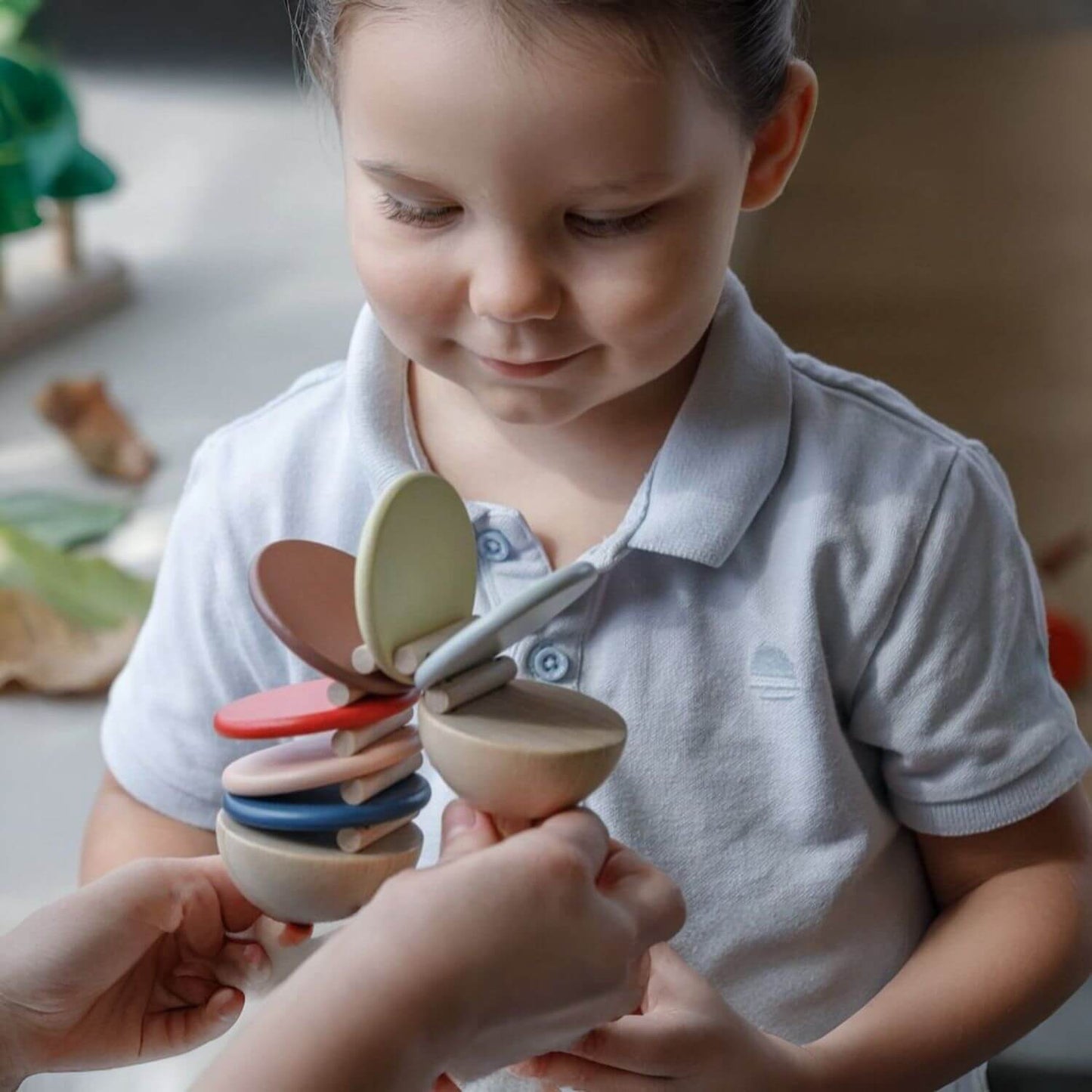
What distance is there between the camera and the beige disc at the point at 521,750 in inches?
20.6

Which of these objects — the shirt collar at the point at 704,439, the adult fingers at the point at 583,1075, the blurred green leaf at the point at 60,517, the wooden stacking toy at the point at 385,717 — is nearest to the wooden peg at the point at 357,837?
the wooden stacking toy at the point at 385,717

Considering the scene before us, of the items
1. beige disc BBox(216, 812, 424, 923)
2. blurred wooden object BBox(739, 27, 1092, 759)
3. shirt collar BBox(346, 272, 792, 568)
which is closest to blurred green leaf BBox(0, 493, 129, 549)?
blurred wooden object BBox(739, 27, 1092, 759)

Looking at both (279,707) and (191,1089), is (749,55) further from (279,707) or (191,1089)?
(191,1089)

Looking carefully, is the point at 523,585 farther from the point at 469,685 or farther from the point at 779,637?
the point at 469,685

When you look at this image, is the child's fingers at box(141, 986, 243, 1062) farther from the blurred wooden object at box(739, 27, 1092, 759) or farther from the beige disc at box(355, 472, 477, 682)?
the blurred wooden object at box(739, 27, 1092, 759)

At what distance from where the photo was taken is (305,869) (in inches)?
21.6

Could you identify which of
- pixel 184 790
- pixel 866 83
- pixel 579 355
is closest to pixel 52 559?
pixel 184 790

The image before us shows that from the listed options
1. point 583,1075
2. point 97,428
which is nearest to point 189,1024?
point 583,1075

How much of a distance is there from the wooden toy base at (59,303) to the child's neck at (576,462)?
1.14 metres

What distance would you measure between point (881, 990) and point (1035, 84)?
64.6 inches

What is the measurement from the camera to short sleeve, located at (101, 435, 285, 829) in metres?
0.80

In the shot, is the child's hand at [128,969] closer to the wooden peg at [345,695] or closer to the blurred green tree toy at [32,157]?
the wooden peg at [345,695]

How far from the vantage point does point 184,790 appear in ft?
2.74

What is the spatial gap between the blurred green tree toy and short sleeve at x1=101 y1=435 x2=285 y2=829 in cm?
82
